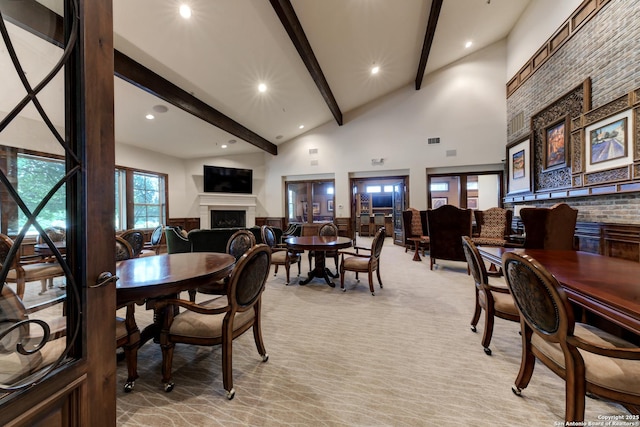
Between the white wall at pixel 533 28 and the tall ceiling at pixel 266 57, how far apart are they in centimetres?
30

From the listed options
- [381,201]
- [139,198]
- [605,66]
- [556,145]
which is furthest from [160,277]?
[381,201]

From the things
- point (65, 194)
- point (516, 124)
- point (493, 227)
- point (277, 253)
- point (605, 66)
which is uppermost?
point (516, 124)

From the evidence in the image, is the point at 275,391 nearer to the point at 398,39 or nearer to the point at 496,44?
the point at 398,39

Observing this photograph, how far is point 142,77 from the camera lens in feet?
12.6

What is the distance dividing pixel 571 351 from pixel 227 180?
8263 millimetres

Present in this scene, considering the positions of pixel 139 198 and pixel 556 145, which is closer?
pixel 556 145

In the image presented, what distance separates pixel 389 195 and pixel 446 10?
22.7 ft

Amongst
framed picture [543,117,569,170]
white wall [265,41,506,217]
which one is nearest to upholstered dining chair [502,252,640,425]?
framed picture [543,117,569,170]

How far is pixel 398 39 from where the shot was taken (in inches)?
203

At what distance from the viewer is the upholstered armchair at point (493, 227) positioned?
4.92m

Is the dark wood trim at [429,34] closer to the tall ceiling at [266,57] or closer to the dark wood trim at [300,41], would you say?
the tall ceiling at [266,57]

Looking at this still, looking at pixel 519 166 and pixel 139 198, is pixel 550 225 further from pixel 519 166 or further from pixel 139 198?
pixel 139 198

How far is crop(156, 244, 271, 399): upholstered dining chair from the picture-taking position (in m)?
1.50

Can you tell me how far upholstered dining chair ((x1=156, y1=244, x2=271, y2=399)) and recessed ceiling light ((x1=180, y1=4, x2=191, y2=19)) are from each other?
352cm
